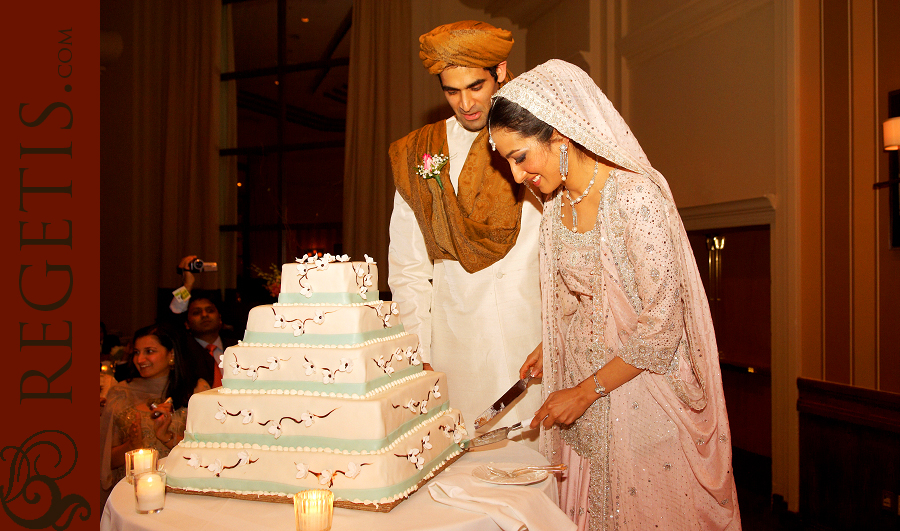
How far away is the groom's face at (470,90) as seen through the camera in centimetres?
204

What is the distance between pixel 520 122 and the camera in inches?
62.9

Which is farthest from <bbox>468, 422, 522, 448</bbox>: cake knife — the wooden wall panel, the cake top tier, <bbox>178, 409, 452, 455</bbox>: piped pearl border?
the wooden wall panel

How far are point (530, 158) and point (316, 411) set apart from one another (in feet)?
2.81

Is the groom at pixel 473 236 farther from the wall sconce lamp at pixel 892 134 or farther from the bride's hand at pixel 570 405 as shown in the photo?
the wall sconce lamp at pixel 892 134

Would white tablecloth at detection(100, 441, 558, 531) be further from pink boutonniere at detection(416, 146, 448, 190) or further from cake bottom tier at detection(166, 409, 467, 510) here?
pink boutonniere at detection(416, 146, 448, 190)

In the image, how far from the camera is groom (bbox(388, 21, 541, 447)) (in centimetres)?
206

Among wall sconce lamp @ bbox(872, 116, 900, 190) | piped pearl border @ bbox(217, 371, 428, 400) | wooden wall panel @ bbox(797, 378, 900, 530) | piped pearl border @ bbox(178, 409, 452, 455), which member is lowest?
wooden wall panel @ bbox(797, 378, 900, 530)

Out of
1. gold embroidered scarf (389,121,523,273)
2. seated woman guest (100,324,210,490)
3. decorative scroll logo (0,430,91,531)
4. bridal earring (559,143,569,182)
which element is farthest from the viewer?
seated woman guest (100,324,210,490)

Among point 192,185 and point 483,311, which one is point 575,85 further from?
point 192,185

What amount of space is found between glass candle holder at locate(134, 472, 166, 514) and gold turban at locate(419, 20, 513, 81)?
1501mm

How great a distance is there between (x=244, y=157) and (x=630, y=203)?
21.6 ft

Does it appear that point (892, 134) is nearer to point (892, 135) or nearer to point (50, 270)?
point (892, 135)

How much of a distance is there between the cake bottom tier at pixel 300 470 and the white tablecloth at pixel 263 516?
0.02 m

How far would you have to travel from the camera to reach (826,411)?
3.60 metres
